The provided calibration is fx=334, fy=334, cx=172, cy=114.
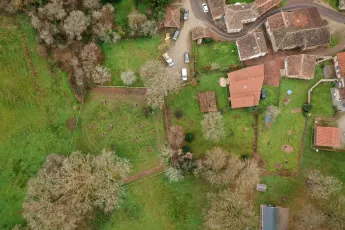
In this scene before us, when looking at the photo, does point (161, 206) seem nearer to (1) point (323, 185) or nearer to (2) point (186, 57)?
(1) point (323, 185)

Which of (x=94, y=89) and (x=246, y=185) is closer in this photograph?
(x=246, y=185)

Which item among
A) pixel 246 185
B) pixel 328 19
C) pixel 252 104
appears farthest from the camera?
pixel 328 19

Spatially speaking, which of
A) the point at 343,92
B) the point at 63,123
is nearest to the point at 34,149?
the point at 63,123

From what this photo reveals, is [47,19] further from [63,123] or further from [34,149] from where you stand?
[34,149]

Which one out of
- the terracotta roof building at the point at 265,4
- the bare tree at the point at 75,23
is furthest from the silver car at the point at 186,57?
the bare tree at the point at 75,23

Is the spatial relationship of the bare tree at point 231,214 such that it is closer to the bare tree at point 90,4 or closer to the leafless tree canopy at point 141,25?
the leafless tree canopy at point 141,25

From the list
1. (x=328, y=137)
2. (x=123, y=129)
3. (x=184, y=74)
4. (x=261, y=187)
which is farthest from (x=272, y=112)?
(x=123, y=129)

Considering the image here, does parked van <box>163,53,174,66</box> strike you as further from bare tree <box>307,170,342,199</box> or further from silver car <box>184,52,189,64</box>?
bare tree <box>307,170,342,199</box>
